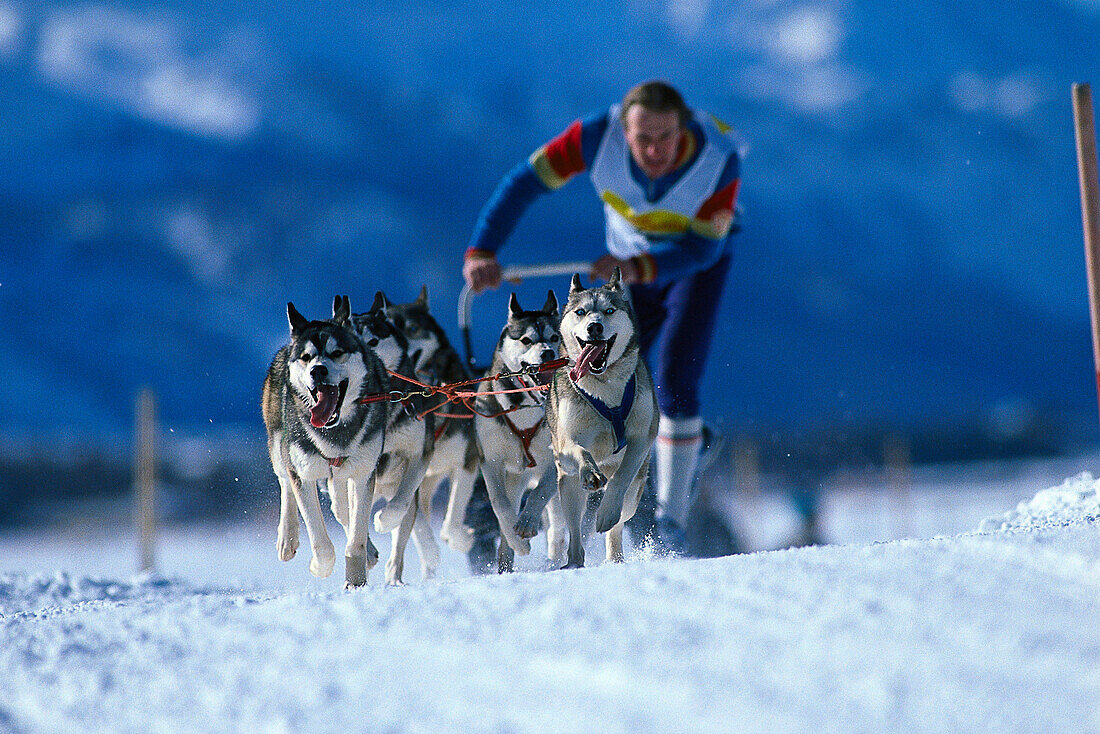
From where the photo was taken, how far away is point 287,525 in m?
3.67

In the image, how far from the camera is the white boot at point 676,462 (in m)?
4.45

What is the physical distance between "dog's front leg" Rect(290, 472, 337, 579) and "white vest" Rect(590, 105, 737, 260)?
66.3 inches

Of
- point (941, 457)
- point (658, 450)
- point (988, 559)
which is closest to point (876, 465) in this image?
point (941, 457)

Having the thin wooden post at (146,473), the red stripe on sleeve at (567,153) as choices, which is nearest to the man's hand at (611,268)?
the red stripe on sleeve at (567,153)

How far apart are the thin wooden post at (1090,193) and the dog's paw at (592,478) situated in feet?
6.48

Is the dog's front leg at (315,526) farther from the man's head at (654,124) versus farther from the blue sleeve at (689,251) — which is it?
the man's head at (654,124)

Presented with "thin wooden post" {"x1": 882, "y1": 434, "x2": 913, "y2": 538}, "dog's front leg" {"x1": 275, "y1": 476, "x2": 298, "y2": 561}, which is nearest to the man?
"dog's front leg" {"x1": 275, "y1": 476, "x2": 298, "y2": 561}

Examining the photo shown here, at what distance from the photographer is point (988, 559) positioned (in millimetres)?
2404

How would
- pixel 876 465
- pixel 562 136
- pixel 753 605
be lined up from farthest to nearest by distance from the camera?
pixel 876 465 < pixel 562 136 < pixel 753 605

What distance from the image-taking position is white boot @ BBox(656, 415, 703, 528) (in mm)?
4445

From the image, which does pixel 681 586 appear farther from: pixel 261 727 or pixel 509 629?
pixel 261 727

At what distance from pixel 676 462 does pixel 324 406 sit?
6.03ft

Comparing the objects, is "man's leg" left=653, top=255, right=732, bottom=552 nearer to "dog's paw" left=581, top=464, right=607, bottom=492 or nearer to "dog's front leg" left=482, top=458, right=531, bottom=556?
"dog's front leg" left=482, top=458, right=531, bottom=556

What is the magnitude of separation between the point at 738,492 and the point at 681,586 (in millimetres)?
15936
